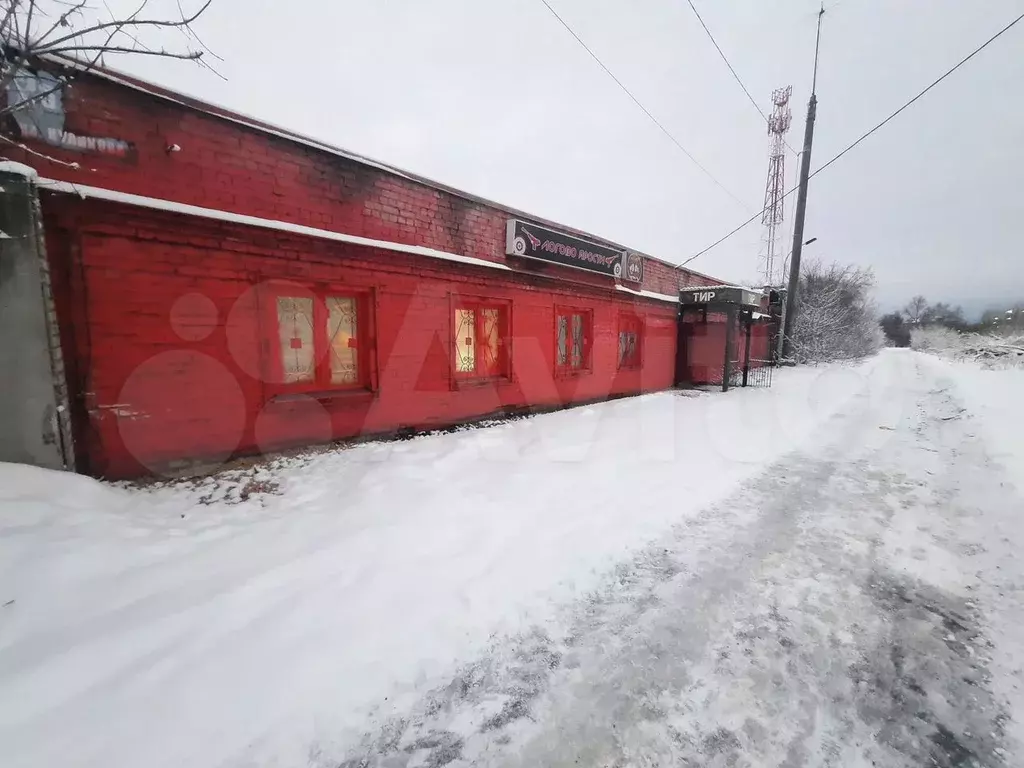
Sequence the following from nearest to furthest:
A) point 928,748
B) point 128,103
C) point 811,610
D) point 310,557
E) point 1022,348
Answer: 1. point 928,748
2. point 811,610
3. point 310,557
4. point 128,103
5. point 1022,348

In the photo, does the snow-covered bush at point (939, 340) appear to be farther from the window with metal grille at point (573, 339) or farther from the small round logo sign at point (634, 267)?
the window with metal grille at point (573, 339)

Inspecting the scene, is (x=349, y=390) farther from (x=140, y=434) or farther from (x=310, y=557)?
(x=310, y=557)

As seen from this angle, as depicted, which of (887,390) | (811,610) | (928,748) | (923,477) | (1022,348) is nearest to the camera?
(928,748)

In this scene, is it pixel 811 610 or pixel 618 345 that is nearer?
pixel 811 610

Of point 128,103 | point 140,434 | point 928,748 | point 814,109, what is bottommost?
point 928,748

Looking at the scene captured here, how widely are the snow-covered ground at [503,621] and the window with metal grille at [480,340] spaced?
2827 millimetres

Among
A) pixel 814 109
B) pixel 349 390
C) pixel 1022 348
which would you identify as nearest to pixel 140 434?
pixel 349 390

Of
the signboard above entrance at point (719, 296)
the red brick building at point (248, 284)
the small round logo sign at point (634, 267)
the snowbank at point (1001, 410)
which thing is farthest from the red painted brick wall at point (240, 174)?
the signboard above entrance at point (719, 296)

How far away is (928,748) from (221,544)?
439cm

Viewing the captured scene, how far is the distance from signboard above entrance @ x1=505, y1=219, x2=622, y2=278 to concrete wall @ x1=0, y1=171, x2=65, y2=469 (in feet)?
19.4

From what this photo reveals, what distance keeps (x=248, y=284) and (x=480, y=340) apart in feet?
12.2

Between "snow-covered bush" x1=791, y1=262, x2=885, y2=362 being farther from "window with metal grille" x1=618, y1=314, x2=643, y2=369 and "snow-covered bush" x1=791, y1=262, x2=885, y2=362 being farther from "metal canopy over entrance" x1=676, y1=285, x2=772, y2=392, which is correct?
"window with metal grille" x1=618, y1=314, x2=643, y2=369

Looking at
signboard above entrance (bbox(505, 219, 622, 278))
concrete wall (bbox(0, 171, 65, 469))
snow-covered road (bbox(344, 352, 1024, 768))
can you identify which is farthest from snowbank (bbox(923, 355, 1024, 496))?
concrete wall (bbox(0, 171, 65, 469))

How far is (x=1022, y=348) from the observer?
18250 millimetres
